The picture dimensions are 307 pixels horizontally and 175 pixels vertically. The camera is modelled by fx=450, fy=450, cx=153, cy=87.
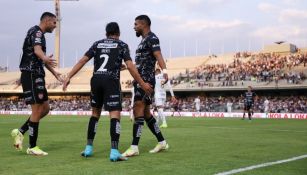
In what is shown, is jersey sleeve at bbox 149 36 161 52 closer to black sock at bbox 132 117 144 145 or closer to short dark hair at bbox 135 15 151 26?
short dark hair at bbox 135 15 151 26

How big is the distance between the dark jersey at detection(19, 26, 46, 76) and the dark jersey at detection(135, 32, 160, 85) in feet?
5.79

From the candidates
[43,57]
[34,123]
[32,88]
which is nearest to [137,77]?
[43,57]

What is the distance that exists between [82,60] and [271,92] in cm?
4504

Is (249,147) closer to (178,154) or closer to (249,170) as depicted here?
(178,154)

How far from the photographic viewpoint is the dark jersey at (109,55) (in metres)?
7.50

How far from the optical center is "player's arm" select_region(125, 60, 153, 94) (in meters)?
7.51

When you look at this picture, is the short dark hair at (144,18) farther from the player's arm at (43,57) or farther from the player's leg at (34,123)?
the player's leg at (34,123)

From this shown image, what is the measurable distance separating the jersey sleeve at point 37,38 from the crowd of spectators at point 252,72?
41713 mm

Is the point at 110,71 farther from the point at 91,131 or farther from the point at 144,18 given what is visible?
the point at 144,18

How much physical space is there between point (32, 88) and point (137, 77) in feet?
6.36

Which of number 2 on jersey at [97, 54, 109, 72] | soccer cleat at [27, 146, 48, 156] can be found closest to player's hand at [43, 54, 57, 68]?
number 2 on jersey at [97, 54, 109, 72]

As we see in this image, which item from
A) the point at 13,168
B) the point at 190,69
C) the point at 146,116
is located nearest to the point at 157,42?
the point at 146,116

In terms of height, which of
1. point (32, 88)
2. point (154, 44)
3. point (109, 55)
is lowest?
point (32, 88)

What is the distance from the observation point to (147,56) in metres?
8.48
